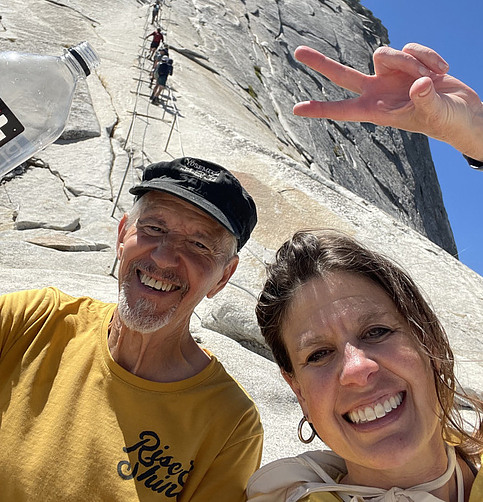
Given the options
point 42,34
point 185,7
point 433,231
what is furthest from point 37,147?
point 433,231

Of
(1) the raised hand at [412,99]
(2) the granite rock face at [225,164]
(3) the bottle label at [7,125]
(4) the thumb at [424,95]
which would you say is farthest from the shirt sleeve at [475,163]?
(2) the granite rock face at [225,164]

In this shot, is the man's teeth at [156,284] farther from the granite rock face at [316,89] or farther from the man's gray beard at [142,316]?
the granite rock face at [316,89]

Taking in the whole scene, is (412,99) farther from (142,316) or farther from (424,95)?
(142,316)

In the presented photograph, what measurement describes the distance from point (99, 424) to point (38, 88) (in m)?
1.31

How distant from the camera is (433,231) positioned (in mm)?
33344

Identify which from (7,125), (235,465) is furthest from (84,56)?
(235,465)

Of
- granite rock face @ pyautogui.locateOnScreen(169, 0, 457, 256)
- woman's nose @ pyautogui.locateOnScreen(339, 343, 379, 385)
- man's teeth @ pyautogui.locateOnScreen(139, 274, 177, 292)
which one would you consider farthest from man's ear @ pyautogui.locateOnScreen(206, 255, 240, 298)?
granite rock face @ pyautogui.locateOnScreen(169, 0, 457, 256)

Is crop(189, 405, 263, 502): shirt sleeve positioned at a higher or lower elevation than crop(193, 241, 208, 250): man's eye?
lower

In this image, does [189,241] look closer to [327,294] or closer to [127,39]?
[327,294]

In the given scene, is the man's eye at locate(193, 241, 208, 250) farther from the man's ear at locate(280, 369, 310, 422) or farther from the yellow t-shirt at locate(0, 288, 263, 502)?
the man's ear at locate(280, 369, 310, 422)

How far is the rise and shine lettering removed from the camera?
2361mm

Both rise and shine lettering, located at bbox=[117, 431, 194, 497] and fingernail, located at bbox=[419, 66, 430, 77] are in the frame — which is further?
rise and shine lettering, located at bbox=[117, 431, 194, 497]

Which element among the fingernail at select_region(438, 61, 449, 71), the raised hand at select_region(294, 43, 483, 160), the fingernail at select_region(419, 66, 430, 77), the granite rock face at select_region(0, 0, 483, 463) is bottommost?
the granite rock face at select_region(0, 0, 483, 463)

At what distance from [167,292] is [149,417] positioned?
21.4 inches
